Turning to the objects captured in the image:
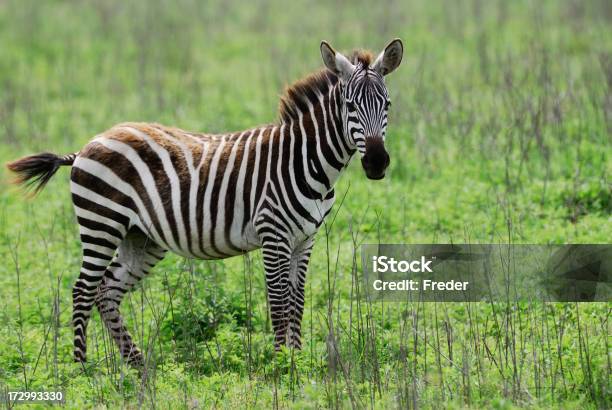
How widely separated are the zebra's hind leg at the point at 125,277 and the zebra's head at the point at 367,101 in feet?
6.17

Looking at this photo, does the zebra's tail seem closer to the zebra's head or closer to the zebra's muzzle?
the zebra's head

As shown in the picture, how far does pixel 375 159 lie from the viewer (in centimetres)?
654

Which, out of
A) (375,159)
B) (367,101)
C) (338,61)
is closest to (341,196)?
(338,61)

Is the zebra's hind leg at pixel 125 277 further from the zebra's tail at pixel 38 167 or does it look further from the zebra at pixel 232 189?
the zebra's tail at pixel 38 167

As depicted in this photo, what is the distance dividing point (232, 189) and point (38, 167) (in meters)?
1.68

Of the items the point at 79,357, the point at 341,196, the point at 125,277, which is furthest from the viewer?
the point at 341,196

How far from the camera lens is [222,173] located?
729cm

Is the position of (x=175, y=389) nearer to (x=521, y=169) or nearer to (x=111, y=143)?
(x=111, y=143)

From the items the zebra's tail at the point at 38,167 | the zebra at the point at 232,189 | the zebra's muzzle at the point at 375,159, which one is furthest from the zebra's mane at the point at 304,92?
the zebra's tail at the point at 38,167

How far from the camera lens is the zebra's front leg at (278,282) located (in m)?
6.97

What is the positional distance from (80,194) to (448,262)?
2.97 m

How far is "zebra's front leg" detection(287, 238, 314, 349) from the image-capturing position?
7.18m

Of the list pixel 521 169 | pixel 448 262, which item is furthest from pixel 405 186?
pixel 448 262

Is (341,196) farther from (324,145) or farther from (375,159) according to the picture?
(375,159)
